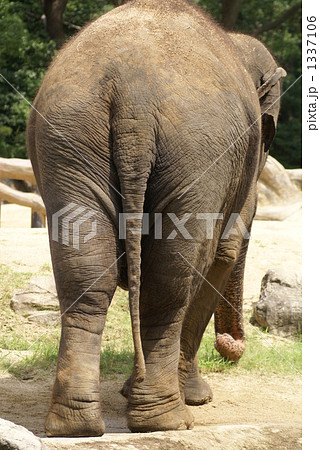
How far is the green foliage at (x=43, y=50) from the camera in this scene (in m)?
15.6

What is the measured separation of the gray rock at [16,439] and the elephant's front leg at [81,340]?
61 cm

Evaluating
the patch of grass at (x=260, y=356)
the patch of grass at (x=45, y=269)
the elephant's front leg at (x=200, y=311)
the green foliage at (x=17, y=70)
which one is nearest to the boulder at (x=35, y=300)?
the patch of grass at (x=45, y=269)

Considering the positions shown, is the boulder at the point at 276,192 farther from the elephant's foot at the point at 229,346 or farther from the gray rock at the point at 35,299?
the elephant's foot at the point at 229,346

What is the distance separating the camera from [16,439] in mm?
2535

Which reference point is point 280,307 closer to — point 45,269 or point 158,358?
point 45,269

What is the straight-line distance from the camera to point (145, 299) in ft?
11.3

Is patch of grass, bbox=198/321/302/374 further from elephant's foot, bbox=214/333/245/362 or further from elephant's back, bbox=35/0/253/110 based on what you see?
elephant's back, bbox=35/0/253/110

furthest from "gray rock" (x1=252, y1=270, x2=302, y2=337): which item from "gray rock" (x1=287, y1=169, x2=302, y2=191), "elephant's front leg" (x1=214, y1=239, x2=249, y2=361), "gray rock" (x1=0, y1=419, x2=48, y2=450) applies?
"gray rock" (x1=287, y1=169, x2=302, y2=191)

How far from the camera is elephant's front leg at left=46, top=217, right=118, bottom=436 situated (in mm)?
3203

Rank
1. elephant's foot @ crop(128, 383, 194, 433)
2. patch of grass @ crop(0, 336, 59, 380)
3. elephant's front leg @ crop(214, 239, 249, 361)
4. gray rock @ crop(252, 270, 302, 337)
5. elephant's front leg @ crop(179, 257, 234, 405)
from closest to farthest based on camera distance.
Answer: elephant's foot @ crop(128, 383, 194, 433) → elephant's front leg @ crop(179, 257, 234, 405) → patch of grass @ crop(0, 336, 59, 380) → elephant's front leg @ crop(214, 239, 249, 361) → gray rock @ crop(252, 270, 302, 337)

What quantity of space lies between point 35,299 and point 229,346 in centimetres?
176

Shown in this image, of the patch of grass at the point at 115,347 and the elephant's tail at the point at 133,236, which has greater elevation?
the elephant's tail at the point at 133,236

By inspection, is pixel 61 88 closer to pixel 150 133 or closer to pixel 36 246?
pixel 150 133

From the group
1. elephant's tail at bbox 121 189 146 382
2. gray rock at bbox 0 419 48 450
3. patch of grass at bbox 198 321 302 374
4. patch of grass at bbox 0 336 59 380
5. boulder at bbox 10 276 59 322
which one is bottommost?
patch of grass at bbox 198 321 302 374
